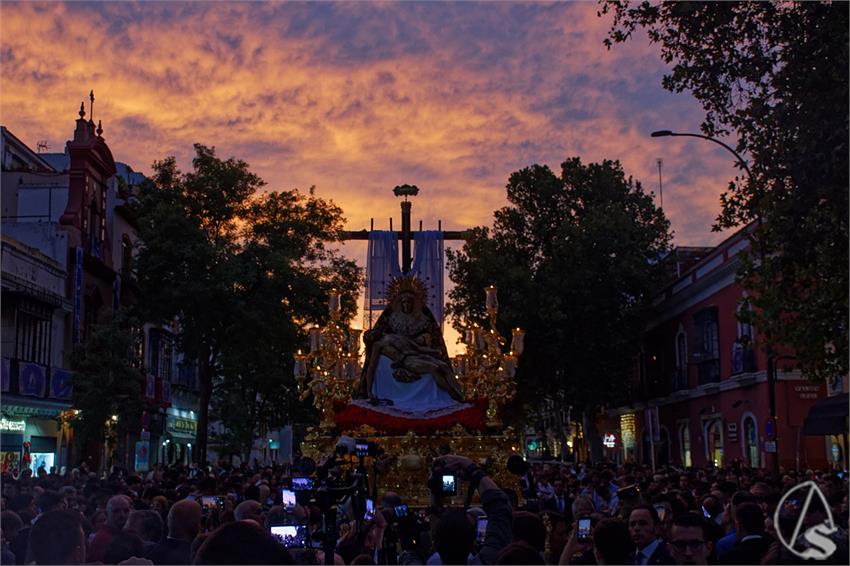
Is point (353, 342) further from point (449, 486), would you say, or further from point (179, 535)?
point (179, 535)

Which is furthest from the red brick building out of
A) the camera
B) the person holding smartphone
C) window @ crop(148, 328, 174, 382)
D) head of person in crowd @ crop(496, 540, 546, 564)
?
window @ crop(148, 328, 174, 382)

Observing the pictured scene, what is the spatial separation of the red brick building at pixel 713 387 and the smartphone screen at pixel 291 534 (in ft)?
56.7

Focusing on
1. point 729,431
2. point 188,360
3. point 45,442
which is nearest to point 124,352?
point 45,442

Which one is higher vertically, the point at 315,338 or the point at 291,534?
the point at 315,338

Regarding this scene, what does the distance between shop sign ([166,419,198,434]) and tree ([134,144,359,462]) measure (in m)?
14.9

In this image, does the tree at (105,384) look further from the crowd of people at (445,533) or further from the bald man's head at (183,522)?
the bald man's head at (183,522)

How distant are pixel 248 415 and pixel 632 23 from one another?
46.7 meters

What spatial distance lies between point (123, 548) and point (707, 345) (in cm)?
3706

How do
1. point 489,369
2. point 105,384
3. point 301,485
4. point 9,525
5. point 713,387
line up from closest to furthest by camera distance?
point 301,485 < point 9,525 < point 489,369 < point 105,384 < point 713,387

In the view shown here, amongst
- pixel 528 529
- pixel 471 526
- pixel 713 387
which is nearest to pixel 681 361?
pixel 713 387

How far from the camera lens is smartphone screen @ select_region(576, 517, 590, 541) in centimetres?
789

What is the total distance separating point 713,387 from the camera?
40.8 metres

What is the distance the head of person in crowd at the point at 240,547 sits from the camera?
4.23 m

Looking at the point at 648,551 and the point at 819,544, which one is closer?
the point at 819,544
